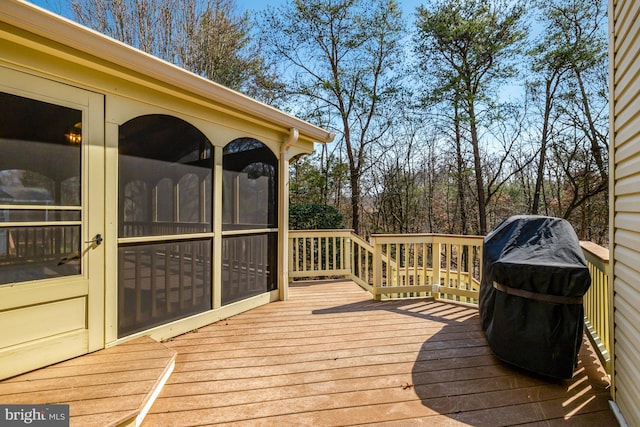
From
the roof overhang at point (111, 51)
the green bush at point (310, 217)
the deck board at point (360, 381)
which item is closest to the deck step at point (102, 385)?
the deck board at point (360, 381)

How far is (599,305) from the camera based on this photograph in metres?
2.58

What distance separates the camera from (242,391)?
209 cm

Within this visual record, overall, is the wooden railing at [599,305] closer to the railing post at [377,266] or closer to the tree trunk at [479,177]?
the railing post at [377,266]

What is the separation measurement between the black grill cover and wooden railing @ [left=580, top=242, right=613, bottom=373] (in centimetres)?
27

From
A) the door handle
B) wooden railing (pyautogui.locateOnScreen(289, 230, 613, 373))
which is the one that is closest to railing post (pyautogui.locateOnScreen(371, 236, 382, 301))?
wooden railing (pyautogui.locateOnScreen(289, 230, 613, 373))

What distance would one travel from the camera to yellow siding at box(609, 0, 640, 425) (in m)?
1.65

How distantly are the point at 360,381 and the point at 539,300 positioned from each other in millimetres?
1427

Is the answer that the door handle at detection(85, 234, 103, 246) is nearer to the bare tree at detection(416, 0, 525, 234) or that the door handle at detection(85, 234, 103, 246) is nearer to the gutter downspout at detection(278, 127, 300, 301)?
the gutter downspout at detection(278, 127, 300, 301)

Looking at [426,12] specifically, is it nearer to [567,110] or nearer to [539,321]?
[567,110]

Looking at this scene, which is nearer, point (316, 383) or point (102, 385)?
point (102, 385)

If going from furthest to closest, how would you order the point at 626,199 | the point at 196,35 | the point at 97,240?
the point at 196,35, the point at 97,240, the point at 626,199

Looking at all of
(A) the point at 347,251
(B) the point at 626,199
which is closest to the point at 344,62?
(A) the point at 347,251

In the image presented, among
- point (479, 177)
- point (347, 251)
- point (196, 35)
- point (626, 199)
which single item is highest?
point (196, 35)

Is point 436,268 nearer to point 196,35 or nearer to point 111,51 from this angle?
point 111,51
